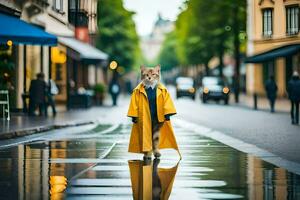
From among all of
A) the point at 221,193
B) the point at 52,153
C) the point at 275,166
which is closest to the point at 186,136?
the point at 52,153

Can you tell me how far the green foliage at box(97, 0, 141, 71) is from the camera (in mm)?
73750

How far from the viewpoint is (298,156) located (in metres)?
13.6

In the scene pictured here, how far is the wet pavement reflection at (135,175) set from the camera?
858cm

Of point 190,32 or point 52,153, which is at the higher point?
point 190,32

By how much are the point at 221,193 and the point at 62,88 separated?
37438 millimetres

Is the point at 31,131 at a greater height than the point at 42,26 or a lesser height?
lesser

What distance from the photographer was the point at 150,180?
9812 millimetres

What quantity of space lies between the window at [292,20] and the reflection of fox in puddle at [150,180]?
16097 mm

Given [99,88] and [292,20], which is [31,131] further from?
[99,88]

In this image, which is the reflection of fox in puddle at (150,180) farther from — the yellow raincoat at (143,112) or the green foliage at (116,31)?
the green foliage at (116,31)

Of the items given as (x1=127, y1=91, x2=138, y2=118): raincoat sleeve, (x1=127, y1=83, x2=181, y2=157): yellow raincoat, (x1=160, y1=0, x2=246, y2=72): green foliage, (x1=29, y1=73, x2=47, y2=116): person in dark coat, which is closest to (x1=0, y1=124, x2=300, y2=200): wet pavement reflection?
(x1=127, y1=83, x2=181, y2=157): yellow raincoat

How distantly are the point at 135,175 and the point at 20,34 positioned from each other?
15.5 meters

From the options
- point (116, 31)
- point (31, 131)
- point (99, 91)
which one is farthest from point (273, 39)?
point (116, 31)

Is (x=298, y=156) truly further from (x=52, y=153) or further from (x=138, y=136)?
(x=52, y=153)
